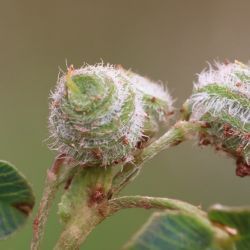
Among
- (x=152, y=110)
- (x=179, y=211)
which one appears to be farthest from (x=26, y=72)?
(x=179, y=211)

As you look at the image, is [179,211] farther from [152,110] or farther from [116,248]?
[116,248]

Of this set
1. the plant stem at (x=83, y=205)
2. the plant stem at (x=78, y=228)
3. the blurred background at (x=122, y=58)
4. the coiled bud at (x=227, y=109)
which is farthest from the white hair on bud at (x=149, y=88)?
the blurred background at (x=122, y=58)

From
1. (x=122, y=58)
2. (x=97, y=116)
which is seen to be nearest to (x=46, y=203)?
(x=97, y=116)

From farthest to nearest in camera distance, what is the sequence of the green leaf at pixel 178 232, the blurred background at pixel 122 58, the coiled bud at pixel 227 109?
the blurred background at pixel 122 58
the coiled bud at pixel 227 109
the green leaf at pixel 178 232

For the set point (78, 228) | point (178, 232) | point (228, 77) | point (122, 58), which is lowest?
point (178, 232)

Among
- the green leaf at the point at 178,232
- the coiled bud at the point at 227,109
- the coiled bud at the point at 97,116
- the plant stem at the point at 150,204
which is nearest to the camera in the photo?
the green leaf at the point at 178,232

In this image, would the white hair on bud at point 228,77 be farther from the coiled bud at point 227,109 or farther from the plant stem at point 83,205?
the plant stem at point 83,205

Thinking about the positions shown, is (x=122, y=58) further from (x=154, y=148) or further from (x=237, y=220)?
(x=237, y=220)
